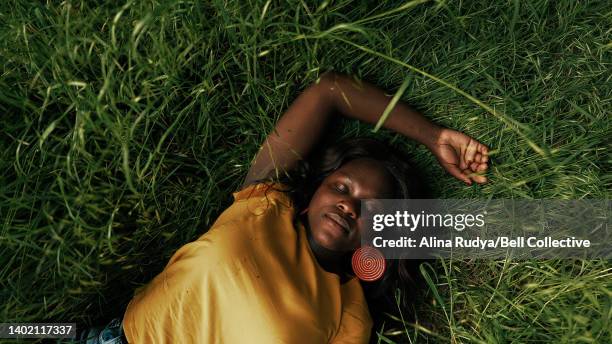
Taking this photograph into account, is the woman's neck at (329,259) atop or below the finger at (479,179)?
below

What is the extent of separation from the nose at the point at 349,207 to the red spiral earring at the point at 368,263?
14 centimetres

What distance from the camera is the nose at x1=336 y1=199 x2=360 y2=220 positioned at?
123 centimetres

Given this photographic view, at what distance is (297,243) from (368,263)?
224 mm

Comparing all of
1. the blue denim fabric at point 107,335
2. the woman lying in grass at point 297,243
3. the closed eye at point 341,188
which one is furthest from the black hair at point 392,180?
the blue denim fabric at point 107,335

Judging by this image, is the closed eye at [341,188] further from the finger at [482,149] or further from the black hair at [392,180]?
the finger at [482,149]

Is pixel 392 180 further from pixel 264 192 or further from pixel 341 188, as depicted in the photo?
pixel 264 192

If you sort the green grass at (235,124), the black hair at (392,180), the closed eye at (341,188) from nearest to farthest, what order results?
the green grass at (235,124)
the closed eye at (341,188)
the black hair at (392,180)

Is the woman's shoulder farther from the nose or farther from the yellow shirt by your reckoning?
the nose

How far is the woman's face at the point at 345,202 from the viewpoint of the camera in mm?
1229

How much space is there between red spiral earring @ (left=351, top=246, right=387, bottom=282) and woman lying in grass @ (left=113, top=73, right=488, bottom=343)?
2 cm

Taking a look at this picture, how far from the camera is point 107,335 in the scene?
1246mm

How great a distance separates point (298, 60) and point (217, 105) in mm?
250

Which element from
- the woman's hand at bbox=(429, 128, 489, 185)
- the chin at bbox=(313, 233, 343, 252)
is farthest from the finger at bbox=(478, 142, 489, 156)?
the chin at bbox=(313, 233, 343, 252)

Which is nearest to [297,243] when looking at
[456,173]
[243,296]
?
[243,296]
